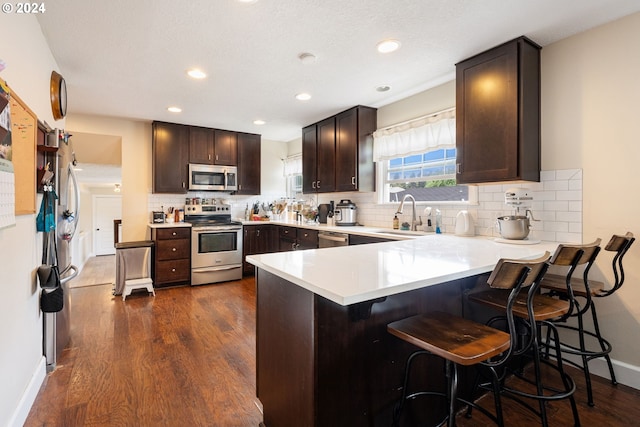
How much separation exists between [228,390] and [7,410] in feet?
3.43

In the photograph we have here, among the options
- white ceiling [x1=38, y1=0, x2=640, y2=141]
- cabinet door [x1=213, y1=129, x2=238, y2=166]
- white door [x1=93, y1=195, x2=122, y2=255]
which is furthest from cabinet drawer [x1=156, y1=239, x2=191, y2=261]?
white door [x1=93, y1=195, x2=122, y2=255]

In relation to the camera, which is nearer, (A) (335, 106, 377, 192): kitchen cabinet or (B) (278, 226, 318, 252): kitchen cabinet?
(A) (335, 106, 377, 192): kitchen cabinet

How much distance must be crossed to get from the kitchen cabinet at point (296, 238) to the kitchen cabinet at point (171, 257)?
1.33 meters

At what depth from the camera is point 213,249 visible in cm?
456

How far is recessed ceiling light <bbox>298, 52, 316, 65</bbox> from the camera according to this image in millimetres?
2529

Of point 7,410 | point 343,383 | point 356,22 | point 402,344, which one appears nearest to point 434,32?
point 356,22

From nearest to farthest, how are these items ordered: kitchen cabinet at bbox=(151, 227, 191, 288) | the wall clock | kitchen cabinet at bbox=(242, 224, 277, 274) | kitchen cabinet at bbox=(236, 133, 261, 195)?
the wall clock, kitchen cabinet at bbox=(151, 227, 191, 288), kitchen cabinet at bbox=(242, 224, 277, 274), kitchen cabinet at bbox=(236, 133, 261, 195)

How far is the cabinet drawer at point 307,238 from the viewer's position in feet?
13.2

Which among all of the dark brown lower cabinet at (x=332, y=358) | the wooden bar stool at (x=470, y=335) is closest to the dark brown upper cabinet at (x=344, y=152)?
the dark brown lower cabinet at (x=332, y=358)

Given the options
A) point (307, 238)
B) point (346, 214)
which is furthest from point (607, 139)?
point (307, 238)

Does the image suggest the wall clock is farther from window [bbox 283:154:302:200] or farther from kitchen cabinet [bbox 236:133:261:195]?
→ window [bbox 283:154:302:200]

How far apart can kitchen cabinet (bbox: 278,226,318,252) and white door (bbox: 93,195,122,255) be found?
22.1ft

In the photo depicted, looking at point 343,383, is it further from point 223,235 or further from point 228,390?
point 223,235

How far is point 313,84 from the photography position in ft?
10.4
